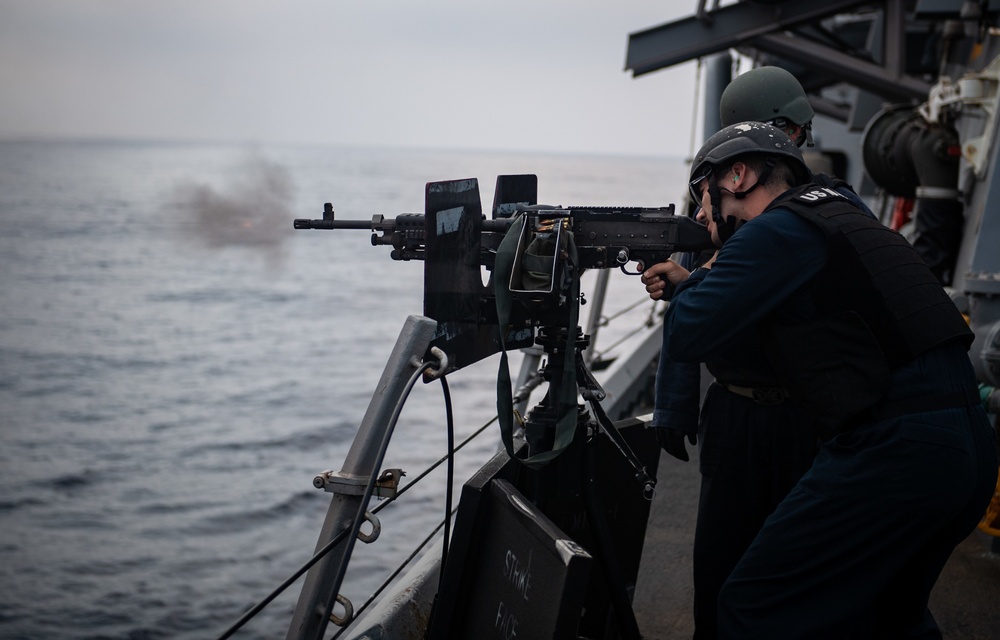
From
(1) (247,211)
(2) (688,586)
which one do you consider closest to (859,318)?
(2) (688,586)

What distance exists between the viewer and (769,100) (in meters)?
4.03

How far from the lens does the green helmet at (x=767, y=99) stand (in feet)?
13.2

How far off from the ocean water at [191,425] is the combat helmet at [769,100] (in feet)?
17.8

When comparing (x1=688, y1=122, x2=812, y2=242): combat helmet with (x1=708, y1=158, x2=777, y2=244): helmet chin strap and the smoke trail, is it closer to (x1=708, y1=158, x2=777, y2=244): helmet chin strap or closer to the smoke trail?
A: (x1=708, y1=158, x2=777, y2=244): helmet chin strap

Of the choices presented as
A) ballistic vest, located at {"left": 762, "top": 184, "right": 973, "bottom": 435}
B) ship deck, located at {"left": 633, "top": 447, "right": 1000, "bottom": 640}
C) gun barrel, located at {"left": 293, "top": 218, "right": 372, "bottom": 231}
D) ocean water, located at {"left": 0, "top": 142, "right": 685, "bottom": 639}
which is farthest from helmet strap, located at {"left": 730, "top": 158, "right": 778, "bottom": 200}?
ocean water, located at {"left": 0, "top": 142, "right": 685, "bottom": 639}

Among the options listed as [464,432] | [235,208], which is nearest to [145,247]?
[235,208]

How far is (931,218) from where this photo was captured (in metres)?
7.02

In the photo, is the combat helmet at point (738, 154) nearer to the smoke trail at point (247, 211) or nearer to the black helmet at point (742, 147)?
the black helmet at point (742, 147)

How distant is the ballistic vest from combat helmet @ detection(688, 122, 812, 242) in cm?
24

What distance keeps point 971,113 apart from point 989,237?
1.78 metres

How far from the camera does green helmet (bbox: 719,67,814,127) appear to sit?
4027mm

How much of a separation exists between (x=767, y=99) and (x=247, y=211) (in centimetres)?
4205

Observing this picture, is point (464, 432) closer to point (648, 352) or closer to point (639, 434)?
point (648, 352)

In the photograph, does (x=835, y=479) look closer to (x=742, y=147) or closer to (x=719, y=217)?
(x=719, y=217)
